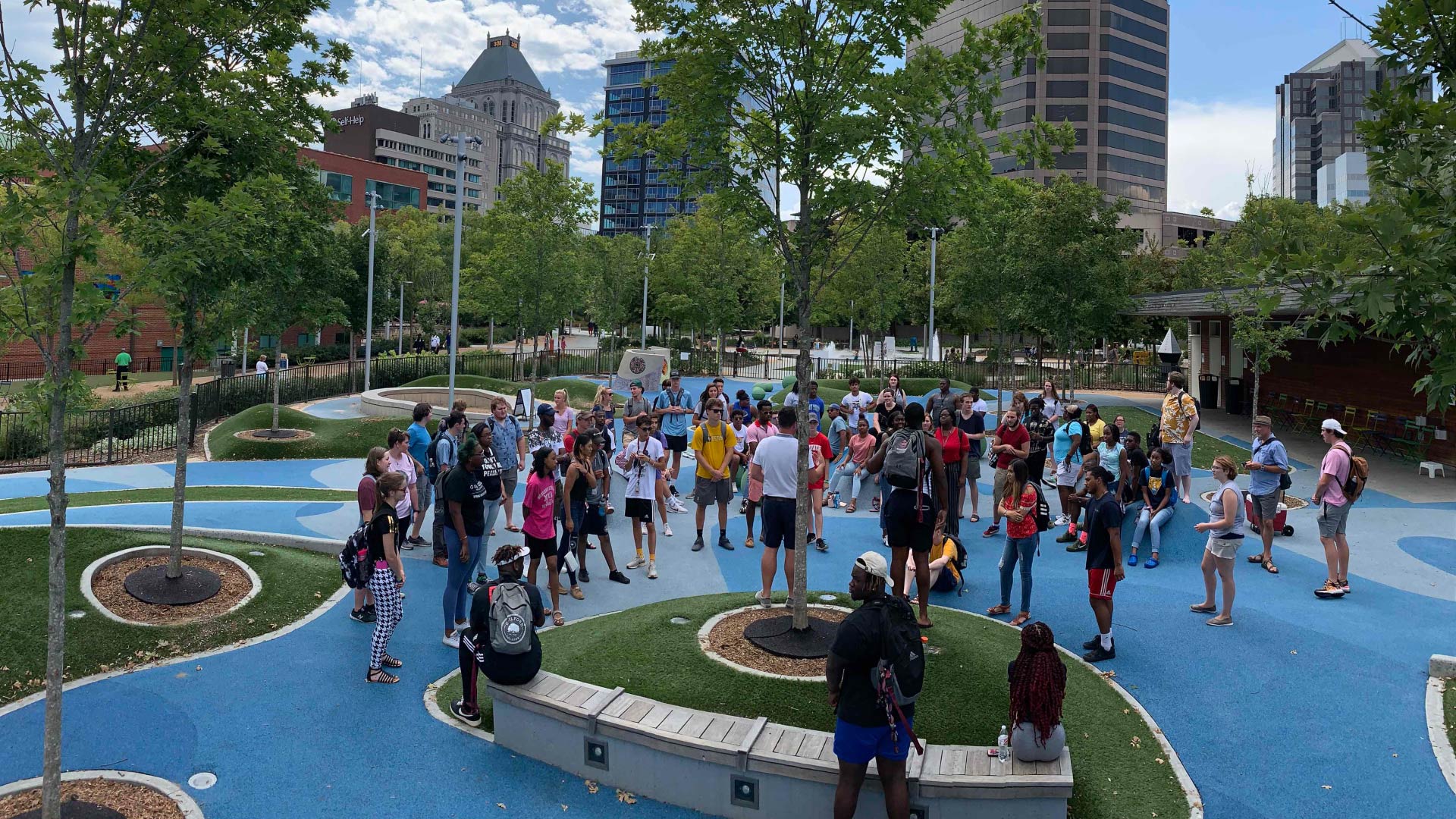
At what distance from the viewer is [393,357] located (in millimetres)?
36594

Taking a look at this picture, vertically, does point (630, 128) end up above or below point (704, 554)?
above

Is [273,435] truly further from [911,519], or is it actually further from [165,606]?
[911,519]

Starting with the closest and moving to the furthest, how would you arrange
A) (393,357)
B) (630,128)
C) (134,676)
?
(134,676) < (630,128) < (393,357)

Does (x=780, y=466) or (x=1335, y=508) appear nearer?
(x=780, y=466)

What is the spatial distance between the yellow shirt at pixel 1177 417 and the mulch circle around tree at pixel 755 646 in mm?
8418

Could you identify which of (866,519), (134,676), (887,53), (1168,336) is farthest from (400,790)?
(1168,336)

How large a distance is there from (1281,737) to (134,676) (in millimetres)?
9236

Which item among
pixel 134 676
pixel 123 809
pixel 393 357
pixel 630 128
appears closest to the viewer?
pixel 123 809

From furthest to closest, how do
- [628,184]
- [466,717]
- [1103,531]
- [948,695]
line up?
[628,184] → [1103,531] → [466,717] → [948,695]

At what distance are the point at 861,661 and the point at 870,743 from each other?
499 millimetres

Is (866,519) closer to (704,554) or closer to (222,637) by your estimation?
(704,554)

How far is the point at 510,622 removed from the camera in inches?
259

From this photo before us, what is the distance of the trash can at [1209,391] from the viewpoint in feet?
100

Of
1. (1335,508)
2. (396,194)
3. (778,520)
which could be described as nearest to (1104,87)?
(396,194)
